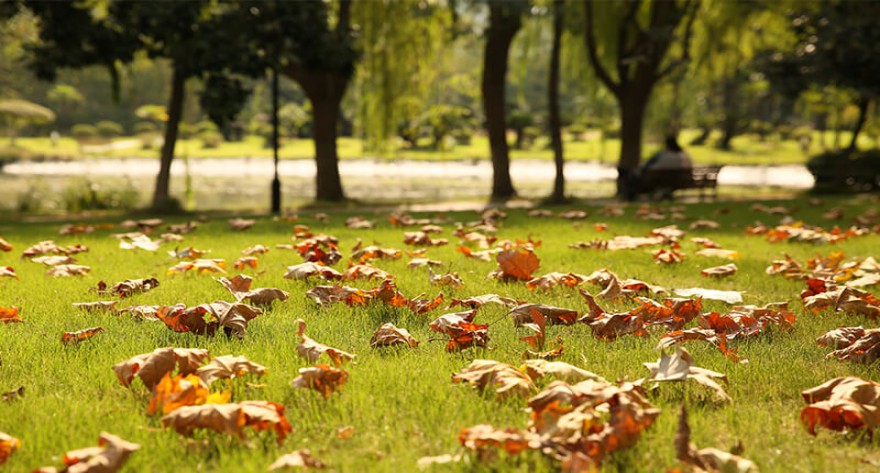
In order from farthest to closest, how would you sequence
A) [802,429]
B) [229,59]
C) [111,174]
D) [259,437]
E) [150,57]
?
[111,174], [150,57], [229,59], [802,429], [259,437]

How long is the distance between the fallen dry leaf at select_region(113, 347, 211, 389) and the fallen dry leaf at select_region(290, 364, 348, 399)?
1.16 ft

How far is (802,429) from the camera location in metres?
2.41

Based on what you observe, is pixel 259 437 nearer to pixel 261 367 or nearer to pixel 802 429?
pixel 261 367

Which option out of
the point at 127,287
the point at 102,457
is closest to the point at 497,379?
the point at 102,457

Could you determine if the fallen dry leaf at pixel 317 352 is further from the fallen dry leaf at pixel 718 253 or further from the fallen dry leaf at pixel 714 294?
the fallen dry leaf at pixel 718 253

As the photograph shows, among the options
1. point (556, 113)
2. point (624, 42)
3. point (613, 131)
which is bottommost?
point (556, 113)

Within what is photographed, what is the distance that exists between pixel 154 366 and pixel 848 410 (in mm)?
2129

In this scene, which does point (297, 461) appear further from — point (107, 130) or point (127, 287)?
point (107, 130)

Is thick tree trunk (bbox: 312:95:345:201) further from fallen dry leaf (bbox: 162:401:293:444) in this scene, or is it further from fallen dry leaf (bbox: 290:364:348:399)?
fallen dry leaf (bbox: 162:401:293:444)

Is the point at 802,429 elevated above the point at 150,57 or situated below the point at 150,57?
below

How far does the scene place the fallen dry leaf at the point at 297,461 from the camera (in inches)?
79.9

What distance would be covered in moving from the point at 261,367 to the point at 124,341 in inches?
32.5

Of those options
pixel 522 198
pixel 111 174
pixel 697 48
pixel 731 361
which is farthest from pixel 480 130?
pixel 731 361

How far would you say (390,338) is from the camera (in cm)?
320
